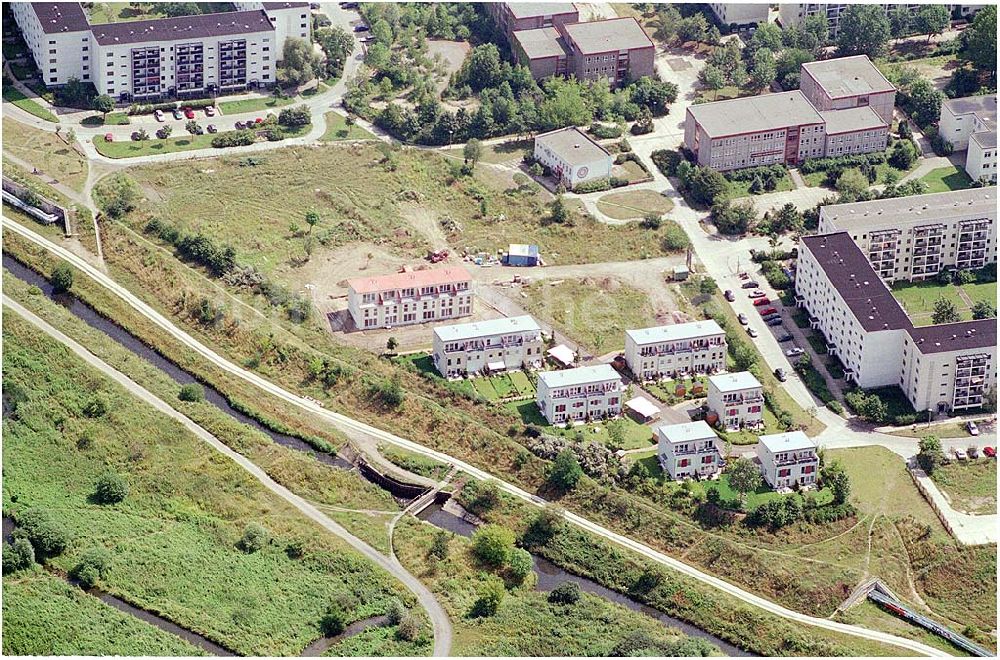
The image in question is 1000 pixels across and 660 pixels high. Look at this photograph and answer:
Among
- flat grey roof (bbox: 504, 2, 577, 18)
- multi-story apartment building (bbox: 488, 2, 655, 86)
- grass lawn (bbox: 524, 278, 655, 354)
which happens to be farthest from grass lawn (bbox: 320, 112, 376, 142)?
grass lawn (bbox: 524, 278, 655, 354)

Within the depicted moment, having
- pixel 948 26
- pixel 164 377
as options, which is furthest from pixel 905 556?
pixel 948 26

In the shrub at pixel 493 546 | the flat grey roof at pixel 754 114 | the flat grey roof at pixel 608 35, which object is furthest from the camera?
the flat grey roof at pixel 608 35

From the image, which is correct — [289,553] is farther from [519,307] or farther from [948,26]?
[948,26]

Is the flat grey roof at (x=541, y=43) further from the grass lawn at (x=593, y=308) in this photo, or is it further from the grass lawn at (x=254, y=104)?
the grass lawn at (x=593, y=308)

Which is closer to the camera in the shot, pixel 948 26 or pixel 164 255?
pixel 164 255

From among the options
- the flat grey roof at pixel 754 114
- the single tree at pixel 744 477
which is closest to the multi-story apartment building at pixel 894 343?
the single tree at pixel 744 477

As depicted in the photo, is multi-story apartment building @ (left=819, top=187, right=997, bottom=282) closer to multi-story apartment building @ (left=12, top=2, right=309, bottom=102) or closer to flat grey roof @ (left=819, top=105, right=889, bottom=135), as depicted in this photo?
flat grey roof @ (left=819, top=105, right=889, bottom=135)
